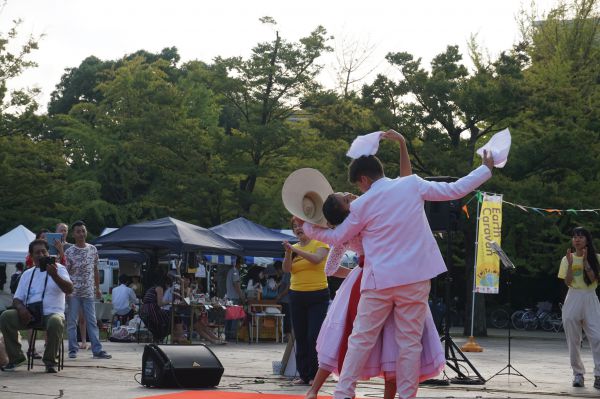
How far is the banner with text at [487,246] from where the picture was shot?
21.5 m

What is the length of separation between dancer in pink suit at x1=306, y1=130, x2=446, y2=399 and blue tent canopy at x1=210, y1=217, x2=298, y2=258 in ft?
50.7

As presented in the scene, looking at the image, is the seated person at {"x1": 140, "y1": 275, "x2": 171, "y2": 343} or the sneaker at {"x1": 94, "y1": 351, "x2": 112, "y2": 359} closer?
the sneaker at {"x1": 94, "y1": 351, "x2": 112, "y2": 359}

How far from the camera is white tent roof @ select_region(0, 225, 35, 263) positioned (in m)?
26.5

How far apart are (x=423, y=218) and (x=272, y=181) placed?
29684 mm

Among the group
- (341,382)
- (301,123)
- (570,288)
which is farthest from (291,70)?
(341,382)

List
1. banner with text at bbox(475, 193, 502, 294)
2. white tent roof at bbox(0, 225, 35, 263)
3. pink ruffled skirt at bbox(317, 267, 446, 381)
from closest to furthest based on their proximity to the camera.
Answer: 1. pink ruffled skirt at bbox(317, 267, 446, 381)
2. banner with text at bbox(475, 193, 502, 294)
3. white tent roof at bbox(0, 225, 35, 263)

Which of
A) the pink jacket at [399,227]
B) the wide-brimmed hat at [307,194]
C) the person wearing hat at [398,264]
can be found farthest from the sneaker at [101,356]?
the pink jacket at [399,227]

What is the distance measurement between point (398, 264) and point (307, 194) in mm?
1271

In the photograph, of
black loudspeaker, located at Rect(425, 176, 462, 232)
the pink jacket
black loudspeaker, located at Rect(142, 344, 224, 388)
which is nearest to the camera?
the pink jacket

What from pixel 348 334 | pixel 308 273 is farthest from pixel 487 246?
pixel 348 334

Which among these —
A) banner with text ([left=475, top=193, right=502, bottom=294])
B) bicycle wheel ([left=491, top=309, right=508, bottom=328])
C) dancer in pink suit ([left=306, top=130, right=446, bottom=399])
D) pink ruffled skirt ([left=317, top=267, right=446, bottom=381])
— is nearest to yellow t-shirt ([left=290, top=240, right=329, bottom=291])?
dancer in pink suit ([left=306, top=130, right=446, bottom=399])

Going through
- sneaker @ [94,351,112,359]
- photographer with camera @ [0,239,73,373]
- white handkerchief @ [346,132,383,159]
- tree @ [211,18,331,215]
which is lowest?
sneaker @ [94,351,112,359]

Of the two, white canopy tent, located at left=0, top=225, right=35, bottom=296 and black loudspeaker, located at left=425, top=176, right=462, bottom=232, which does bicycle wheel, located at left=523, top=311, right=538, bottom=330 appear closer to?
white canopy tent, located at left=0, top=225, right=35, bottom=296

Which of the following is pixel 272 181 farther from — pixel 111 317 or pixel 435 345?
pixel 435 345
